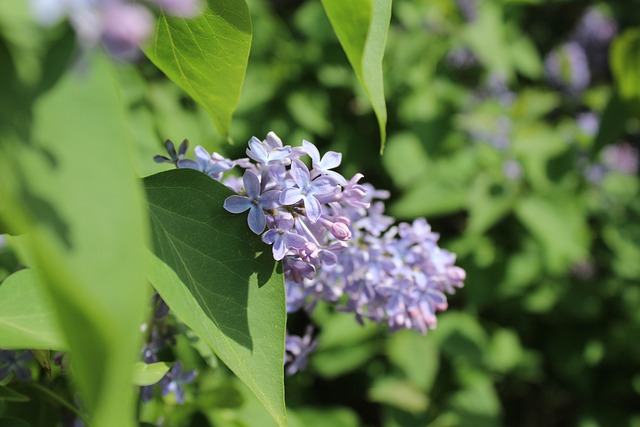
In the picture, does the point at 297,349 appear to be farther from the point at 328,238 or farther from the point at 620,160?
the point at 620,160

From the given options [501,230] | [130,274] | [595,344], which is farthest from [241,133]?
[130,274]

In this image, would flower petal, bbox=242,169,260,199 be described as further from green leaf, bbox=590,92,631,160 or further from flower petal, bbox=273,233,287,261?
green leaf, bbox=590,92,631,160

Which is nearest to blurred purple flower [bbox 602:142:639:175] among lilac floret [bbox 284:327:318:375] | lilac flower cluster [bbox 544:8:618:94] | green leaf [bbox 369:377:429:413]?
lilac flower cluster [bbox 544:8:618:94]

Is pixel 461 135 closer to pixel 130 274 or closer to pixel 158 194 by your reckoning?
pixel 158 194

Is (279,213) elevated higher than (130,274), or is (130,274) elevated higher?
(130,274)

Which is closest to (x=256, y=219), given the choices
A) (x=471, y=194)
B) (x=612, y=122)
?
(x=471, y=194)
